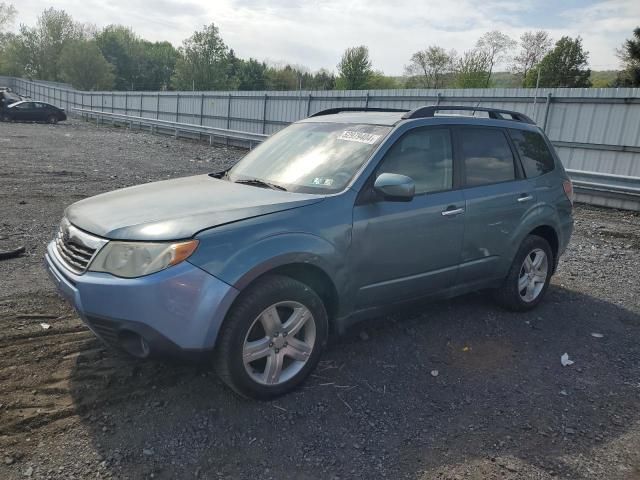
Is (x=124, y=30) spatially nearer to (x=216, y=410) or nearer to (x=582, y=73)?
(x=582, y=73)

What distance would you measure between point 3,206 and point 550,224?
824cm

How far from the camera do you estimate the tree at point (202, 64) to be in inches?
2694

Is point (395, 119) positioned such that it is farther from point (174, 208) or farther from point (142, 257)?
point (142, 257)

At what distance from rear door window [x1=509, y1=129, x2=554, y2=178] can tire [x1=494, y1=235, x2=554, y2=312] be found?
66 centimetres

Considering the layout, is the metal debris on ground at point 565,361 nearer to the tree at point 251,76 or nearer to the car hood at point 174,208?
the car hood at point 174,208

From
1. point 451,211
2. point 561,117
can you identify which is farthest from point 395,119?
point 561,117

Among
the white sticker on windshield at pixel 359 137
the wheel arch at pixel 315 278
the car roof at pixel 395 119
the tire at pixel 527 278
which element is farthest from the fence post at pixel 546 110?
the wheel arch at pixel 315 278

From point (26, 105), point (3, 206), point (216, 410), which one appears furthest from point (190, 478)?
point (26, 105)

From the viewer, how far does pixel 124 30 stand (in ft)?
312

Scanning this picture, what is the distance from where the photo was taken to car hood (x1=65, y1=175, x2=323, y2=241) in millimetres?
2934

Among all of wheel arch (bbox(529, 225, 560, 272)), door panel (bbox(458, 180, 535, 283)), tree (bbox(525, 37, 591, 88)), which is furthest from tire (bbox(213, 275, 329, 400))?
tree (bbox(525, 37, 591, 88))

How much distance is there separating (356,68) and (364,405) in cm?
6954

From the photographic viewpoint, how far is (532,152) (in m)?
5.01

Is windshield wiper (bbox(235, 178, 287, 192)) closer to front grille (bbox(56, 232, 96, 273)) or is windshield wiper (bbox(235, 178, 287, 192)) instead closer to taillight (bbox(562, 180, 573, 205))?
front grille (bbox(56, 232, 96, 273))
